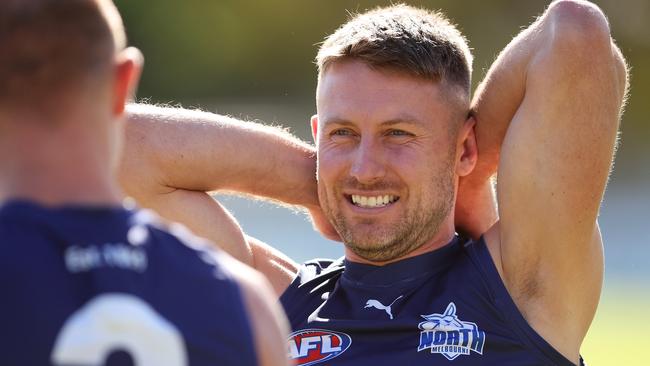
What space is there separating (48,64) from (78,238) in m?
0.29

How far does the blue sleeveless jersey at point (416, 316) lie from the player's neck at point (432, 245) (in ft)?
0.09

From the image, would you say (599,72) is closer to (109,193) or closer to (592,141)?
(592,141)

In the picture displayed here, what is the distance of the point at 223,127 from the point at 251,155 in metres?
0.16

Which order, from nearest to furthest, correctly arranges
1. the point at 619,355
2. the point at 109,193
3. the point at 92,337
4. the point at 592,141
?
1. the point at 92,337
2. the point at 109,193
3. the point at 592,141
4. the point at 619,355

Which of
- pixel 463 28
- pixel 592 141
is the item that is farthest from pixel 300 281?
pixel 463 28

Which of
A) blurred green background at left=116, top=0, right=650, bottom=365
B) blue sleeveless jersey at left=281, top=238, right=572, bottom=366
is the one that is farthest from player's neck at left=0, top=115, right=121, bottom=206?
blurred green background at left=116, top=0, right=650, bottom=365

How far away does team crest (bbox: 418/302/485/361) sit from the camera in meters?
3.62

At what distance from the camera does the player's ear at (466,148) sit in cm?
407

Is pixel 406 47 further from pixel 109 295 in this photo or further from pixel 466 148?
pixel 109 295

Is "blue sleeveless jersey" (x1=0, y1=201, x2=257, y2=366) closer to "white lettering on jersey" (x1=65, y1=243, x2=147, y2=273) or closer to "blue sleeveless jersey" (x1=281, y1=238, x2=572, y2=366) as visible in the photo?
"white lettering on jersey" (x1=65, y1=243, x2=147, y2=273)

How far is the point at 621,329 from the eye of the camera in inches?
376

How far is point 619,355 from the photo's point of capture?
8.57 m

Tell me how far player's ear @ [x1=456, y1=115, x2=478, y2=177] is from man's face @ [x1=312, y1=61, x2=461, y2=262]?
48 millimetres

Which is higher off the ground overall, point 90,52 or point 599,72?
point 90,52
